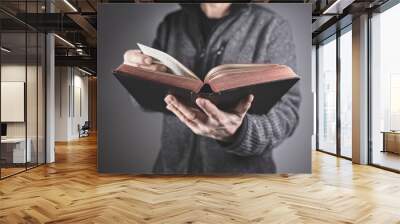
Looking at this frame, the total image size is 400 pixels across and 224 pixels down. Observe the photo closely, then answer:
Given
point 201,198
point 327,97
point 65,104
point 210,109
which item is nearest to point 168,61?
point 210,109

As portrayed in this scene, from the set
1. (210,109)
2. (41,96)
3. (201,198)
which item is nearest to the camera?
(201,198)

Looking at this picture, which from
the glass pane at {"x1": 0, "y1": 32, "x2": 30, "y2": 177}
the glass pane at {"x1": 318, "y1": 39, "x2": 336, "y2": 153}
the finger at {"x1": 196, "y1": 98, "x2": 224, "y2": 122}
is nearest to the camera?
the finger at {"x1": 196, "y1": 98, "x2": 224, "y2": 122}

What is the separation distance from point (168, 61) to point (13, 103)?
10.3ft

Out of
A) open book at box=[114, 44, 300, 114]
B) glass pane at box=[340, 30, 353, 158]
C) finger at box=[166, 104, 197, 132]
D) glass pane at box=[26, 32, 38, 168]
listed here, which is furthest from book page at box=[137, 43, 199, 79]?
glass pane at box=[340, 30, 353, 158]

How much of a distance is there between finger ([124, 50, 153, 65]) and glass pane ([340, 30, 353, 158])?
197 inches

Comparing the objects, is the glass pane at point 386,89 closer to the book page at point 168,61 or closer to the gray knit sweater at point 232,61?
the gray knit sweater at point 232,61

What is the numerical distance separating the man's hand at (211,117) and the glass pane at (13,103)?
2861 mm

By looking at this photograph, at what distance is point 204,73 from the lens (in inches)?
253

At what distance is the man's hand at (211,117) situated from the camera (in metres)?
6.35

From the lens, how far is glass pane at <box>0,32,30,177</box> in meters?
6.56

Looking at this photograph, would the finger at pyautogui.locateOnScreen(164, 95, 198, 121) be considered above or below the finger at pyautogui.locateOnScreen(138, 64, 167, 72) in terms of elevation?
below

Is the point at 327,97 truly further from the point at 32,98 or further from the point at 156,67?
the point at 32,98

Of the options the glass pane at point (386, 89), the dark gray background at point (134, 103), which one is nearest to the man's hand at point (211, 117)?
the dark gray background at point (134, 103)

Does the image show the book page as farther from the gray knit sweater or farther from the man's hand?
the man's hand
